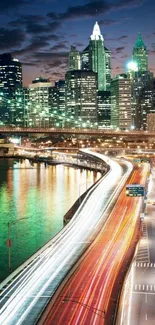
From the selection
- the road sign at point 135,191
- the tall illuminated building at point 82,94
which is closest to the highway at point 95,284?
the road sign at point 135,191

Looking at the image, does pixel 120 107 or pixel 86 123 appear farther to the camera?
pixel 120 107

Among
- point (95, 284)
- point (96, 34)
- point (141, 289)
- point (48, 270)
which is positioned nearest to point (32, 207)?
point (48, 270)

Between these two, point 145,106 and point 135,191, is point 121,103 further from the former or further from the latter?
point 135,191

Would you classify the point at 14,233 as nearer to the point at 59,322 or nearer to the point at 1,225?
the point at 1,225

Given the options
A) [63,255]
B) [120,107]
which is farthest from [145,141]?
[63,255]

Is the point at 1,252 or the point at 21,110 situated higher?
the point at 21,110

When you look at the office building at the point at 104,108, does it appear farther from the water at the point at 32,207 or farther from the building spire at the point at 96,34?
the water at the point at 32,207

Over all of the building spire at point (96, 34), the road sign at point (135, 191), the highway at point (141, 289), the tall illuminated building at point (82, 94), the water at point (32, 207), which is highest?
the building spire at point (96, 34)

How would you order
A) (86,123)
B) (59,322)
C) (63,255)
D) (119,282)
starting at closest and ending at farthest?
(59,322), (119,282), (63,255), (86,123)
